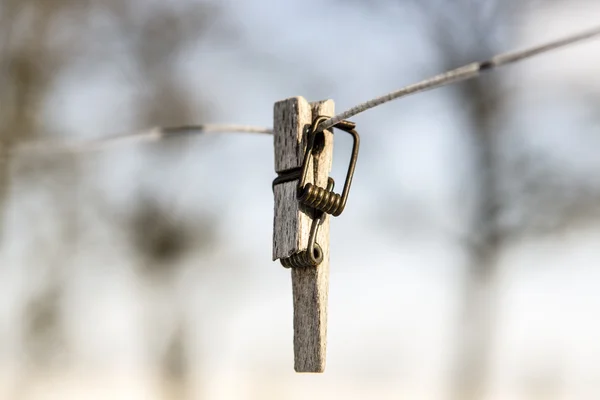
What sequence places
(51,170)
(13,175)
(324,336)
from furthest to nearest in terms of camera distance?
1. (51,170)
2. (13,175)
3. (324,336)

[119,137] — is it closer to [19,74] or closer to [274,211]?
[274,211]

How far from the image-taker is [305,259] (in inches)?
30.3

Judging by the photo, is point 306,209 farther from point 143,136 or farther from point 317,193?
point 143,136

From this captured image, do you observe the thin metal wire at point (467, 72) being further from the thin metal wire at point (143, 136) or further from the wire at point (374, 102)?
the thin metal wire at point (143, 136)

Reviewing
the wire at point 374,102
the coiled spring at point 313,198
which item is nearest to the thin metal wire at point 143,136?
the wire at point 374,102

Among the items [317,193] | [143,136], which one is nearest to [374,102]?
[317,193]

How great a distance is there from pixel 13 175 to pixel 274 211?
7.30ft

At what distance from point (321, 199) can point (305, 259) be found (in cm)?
7

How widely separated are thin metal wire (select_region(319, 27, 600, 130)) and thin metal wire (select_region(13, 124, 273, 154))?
0.45ft

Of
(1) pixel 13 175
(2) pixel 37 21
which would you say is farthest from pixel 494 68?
(2) pixel 37 21

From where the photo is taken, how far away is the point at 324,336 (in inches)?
30.1

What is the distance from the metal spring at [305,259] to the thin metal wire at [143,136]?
17cm

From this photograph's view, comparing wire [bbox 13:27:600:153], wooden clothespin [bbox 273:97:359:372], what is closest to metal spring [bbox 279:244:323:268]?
wooden clothespin [bbox 273:97:359:372]

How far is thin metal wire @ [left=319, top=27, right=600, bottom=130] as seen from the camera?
59 cm
